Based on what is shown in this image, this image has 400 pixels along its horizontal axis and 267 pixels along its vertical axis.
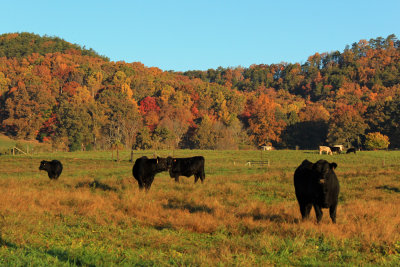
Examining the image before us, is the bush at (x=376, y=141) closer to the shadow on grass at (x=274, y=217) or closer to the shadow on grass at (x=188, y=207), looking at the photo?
the shadow on grass at (x=188, y=207)

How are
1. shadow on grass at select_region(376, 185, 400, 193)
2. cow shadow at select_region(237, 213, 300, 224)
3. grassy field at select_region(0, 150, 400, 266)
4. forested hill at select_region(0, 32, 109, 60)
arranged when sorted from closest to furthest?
grassy field at select_region(0, 150, 400, 266), cow shadow at select_region(237, 213, 300, 224), shadow on grass at select_region(376, 185, 400, 193), forested hill at select_region(0, 32, 109, 60)

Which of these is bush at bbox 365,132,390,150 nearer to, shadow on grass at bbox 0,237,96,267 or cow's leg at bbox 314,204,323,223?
cow's leg at bbox 314,204,323,223

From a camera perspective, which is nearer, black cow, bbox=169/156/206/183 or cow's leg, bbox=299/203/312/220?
cow's leg, bbox=299/203/312/220

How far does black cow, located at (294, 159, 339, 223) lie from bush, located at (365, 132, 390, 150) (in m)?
69.9

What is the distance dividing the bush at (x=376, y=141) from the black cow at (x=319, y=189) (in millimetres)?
69915

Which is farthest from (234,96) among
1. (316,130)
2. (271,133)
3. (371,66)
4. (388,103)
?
(371,66)

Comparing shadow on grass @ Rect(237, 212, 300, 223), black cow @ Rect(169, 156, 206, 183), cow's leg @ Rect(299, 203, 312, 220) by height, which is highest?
black cow @ Rect(169, 156, 206, 183)

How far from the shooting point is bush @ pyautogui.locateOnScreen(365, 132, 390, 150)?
244 ft

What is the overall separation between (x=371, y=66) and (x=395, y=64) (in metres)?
8.05

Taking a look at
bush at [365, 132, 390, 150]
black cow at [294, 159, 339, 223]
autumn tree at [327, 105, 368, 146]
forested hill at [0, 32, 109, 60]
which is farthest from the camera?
forested hill at [0, 32, 109, 60]

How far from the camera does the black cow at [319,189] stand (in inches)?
381

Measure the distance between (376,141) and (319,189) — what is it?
2784 inches

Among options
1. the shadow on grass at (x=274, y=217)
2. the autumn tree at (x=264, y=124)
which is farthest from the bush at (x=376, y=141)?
the shadow on grass at (x=274, y=217)

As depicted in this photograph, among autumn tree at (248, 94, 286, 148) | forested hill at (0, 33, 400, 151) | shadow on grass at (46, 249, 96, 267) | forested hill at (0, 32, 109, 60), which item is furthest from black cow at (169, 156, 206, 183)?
forested hill at (0, 32, 109, 60)
